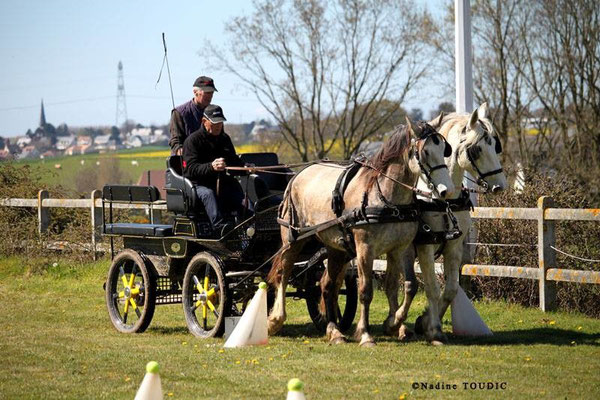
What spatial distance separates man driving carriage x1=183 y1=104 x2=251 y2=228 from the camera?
35.6 ft

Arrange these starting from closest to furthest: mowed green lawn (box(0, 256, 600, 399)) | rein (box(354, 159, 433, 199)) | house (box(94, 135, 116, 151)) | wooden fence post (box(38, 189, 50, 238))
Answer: mowed green lawn (box(0, 256, 600, 399)), rein (box(354, 159, 433, 199)), wooden fence post (box(38, 189, 50, 238)), house (box(94, 135, 116, 151))

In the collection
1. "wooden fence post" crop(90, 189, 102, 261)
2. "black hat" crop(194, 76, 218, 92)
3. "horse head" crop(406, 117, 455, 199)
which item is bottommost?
"wooden fence post" crop(90, 189, 102, 261)

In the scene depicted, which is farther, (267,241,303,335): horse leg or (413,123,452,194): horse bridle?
(267,241,303,335): horse leg

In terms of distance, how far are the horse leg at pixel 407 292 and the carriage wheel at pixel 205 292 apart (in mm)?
1749

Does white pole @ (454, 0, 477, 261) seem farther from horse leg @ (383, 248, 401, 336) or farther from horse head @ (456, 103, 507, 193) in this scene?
horse head @ (456, 103, 507, 193)

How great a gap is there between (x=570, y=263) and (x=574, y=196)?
43.8 inches

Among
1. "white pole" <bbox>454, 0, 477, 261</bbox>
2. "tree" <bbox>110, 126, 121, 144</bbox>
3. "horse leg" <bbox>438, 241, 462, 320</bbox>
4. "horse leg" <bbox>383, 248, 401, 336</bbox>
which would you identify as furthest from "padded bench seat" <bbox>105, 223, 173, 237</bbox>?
"tree" <bbox>110, 126, 121, 144</bbox>

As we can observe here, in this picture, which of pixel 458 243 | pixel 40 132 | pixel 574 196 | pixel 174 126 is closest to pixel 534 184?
pixel 574 196

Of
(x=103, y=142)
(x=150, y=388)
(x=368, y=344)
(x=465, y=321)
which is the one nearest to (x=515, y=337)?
(x=465, y=321)

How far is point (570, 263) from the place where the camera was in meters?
12.8

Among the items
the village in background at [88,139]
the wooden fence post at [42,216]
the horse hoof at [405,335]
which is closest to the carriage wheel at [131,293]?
the horse hoof at [405,335]

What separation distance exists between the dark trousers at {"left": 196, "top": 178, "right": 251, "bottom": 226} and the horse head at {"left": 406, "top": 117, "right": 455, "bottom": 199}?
89.1 inches

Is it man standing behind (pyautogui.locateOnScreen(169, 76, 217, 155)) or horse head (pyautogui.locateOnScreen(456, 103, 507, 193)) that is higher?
man standing behind (pyautogui.locateOnScreen(169, 76, 217, 155))

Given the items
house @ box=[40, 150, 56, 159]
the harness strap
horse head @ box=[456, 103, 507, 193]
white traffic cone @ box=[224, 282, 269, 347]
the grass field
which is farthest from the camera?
house @ box=[40, 150, 56, 159]
